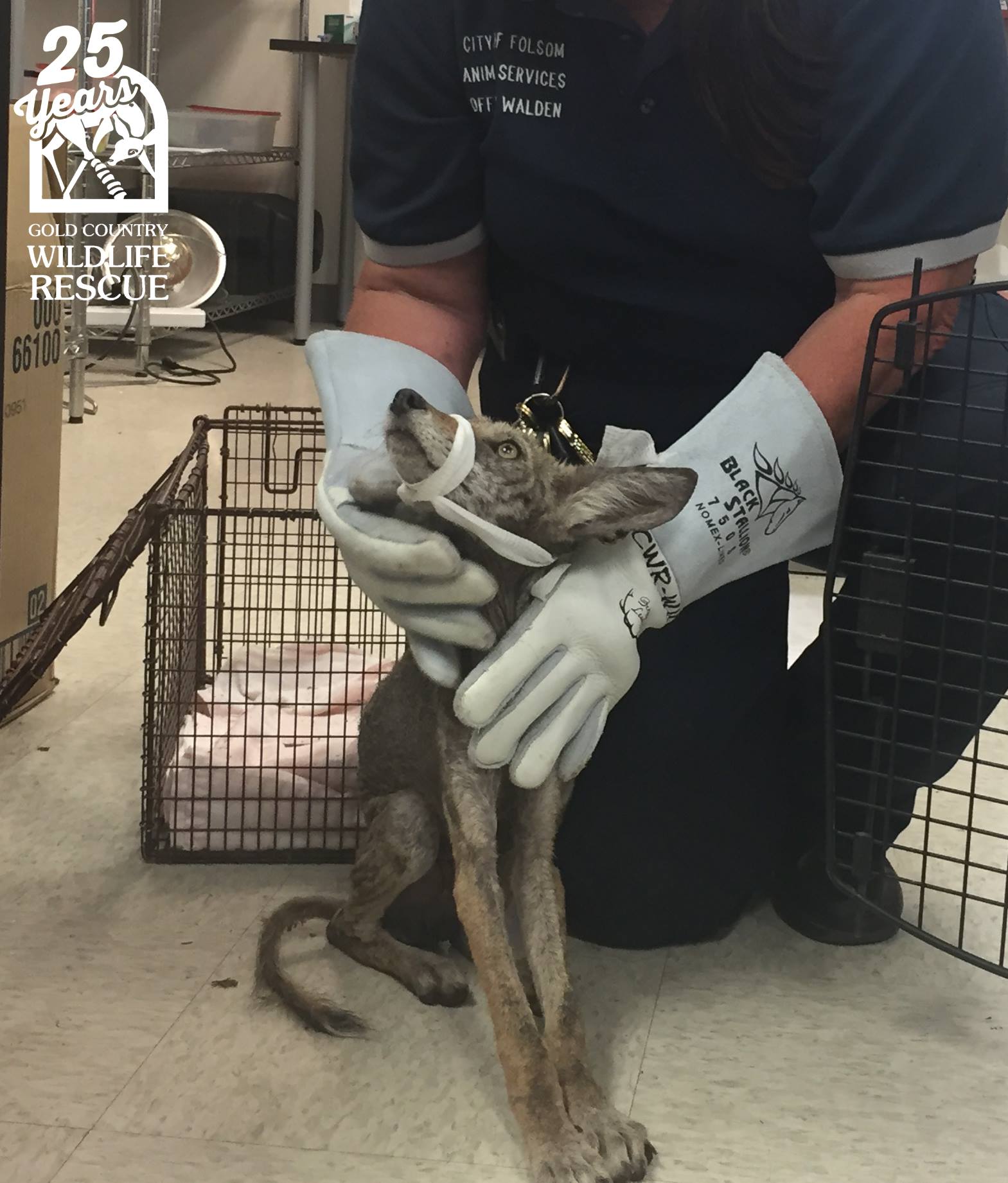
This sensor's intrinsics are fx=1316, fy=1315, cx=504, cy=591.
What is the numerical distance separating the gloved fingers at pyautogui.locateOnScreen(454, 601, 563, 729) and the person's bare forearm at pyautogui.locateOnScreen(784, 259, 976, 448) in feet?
1.03

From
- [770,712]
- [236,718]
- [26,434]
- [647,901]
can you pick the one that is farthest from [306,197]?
[647,901]

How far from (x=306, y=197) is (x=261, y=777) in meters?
3.31

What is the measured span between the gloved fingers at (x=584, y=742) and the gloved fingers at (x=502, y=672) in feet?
0.22

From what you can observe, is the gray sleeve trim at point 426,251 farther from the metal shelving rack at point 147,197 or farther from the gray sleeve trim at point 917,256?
the metal shelving rack at point 147,197

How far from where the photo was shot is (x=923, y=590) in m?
1.20

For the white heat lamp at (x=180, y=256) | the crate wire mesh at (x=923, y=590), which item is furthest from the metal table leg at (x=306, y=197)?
the crate wire mesh at (x=923, y=590)

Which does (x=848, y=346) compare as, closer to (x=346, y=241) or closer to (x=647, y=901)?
(x=647, y=901)

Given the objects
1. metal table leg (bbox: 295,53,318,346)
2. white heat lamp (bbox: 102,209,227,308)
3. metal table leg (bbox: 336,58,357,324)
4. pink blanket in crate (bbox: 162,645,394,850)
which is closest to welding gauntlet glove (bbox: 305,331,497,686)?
pink blanket in crate (bbox: 162,645,394,850)

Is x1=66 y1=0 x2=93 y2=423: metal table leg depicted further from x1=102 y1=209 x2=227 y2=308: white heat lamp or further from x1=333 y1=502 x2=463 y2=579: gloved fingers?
x1=333 y1=502 x2=463 y2=579: gloved fingers

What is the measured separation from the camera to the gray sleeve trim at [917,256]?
1082 millimetres

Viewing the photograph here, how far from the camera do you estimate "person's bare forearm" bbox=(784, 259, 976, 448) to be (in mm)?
1094

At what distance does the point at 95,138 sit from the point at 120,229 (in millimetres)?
266

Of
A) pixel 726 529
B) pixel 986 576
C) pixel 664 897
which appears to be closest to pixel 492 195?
pixel 726 529

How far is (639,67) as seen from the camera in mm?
1177
